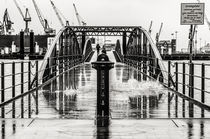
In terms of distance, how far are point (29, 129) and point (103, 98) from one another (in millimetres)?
2296

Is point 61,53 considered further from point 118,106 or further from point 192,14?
point 118,106

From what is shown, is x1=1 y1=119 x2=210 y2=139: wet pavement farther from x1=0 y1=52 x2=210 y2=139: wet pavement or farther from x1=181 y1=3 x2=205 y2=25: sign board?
x1=181 y1=3 x2=205 y2=25: sign board

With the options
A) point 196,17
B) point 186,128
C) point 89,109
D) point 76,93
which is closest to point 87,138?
point 186,128

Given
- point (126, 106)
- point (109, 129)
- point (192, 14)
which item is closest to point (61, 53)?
point (192, 14)

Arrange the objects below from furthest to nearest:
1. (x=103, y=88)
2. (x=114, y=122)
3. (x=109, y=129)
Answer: (x=103, y=88), (x=114, y=122), (x=109, y=129)

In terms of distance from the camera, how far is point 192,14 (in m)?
14.7

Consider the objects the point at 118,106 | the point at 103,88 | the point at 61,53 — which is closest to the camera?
the point at 103,88

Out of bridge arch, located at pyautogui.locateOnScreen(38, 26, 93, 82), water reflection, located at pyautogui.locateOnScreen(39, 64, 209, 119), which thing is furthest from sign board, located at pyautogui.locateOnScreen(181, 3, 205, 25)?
bridge arch, located at pyautogui.locateOnScreen(38, 26, 93, 82)

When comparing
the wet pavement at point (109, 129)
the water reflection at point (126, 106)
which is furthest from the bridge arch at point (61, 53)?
the wet pavement at point (109, 129)

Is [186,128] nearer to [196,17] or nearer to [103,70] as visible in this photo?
[103,70]

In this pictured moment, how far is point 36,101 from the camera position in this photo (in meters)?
14.1

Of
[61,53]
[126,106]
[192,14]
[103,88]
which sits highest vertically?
[192,14]

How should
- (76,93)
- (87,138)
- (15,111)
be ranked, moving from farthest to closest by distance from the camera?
(76,93) → (15,111) → (87,138)

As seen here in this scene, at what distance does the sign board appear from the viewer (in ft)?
48.0
